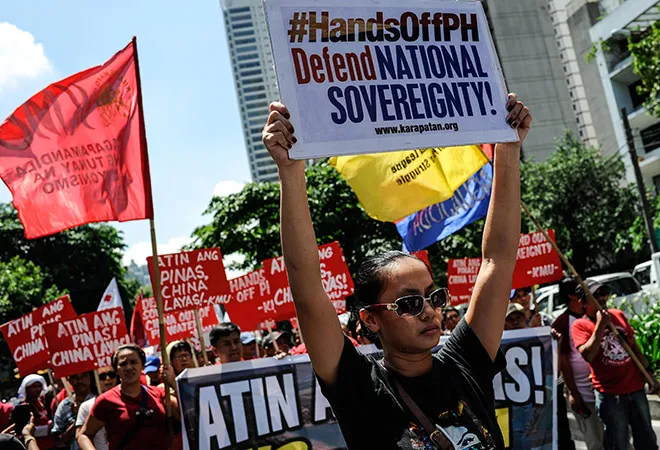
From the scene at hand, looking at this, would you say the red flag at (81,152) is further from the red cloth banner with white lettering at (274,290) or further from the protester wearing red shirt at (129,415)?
the red cloth banner with white lettering at (274,290)

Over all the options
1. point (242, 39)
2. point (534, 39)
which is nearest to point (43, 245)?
point (534, 39)

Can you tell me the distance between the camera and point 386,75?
2.84m

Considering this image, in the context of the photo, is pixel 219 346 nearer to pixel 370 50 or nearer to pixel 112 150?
pixel 112 150

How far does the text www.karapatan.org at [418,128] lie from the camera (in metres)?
2.73

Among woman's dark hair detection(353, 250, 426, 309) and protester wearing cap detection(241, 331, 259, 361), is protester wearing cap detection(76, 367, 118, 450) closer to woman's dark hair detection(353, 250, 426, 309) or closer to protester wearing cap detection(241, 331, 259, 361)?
protester wearing cap detection(241, 331, 259, 361)

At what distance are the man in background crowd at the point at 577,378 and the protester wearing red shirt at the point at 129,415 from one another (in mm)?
3296

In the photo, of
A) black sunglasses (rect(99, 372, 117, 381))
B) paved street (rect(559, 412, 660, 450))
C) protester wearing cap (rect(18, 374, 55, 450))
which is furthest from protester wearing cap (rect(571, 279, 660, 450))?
protester wearing cap (rect(18, 374, 55, 450))

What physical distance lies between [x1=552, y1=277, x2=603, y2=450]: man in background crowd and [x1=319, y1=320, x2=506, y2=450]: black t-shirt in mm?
4652

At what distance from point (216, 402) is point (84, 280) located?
39.5 meters

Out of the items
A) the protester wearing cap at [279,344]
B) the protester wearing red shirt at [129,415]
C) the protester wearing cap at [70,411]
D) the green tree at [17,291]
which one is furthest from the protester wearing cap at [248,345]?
the green tree at [17,291]

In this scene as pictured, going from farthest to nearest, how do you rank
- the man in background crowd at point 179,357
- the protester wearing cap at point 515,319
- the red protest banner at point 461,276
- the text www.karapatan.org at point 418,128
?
the red protest banner at point 461,276, the man in background crowd at point 179,357, the protester wearing cap at point 515,319, the text www.karapatan.org at point 418,128

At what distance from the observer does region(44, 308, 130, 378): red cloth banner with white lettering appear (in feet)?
27.3

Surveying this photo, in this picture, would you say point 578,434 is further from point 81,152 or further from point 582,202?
point 582,202

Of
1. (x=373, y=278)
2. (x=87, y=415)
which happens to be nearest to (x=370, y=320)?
(x=373, y=278)
